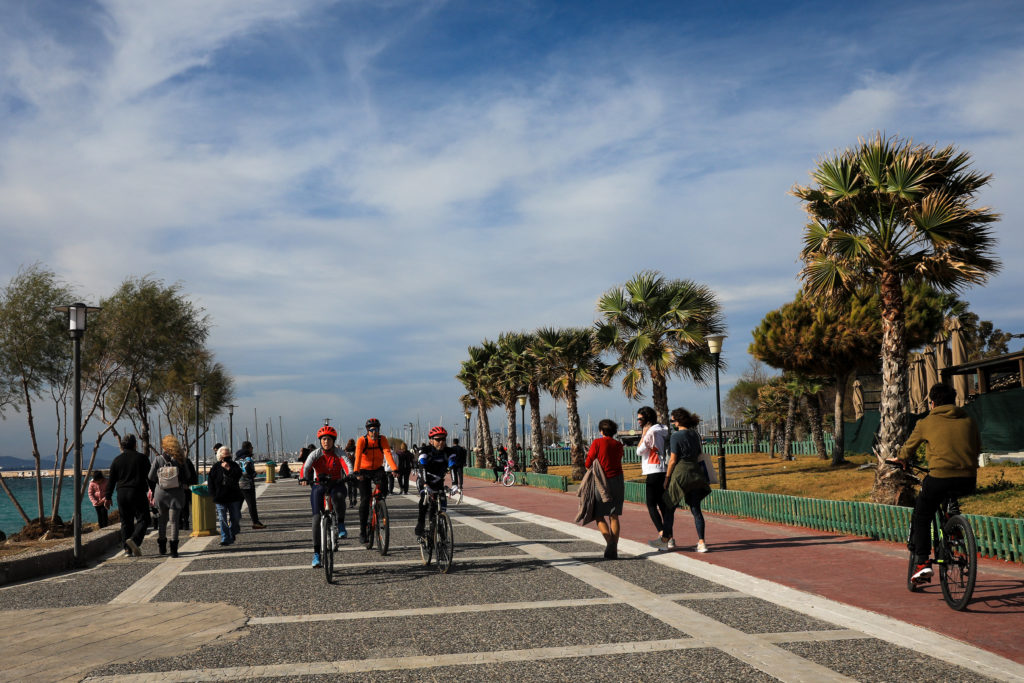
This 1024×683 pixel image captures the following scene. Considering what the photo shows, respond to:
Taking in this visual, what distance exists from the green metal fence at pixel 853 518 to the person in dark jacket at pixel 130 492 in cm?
1104

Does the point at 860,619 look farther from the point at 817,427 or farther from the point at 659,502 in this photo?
the point at 817,427

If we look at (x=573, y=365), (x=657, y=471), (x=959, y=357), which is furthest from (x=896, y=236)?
(x=573, y=365)

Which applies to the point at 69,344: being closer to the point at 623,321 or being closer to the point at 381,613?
the point at 623,321

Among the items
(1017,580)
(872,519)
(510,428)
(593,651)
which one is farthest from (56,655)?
(510,428)

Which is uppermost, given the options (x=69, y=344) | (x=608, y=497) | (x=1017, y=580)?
(x=69, y=344)

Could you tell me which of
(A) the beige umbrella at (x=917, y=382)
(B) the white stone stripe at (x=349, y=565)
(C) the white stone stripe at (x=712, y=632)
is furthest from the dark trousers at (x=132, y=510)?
(A) the beige umbrella at (x=917, y=382)

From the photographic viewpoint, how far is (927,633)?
6.27 m

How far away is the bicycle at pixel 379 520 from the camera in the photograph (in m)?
11.6

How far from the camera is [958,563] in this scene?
22.8ft

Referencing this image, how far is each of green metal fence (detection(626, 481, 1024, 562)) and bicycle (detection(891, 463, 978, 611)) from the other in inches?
128

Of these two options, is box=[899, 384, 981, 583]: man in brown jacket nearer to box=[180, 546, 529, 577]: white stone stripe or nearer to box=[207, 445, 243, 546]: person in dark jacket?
box=[180, 546, 529, 577]: white stone stripe

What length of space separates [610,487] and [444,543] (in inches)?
93.2

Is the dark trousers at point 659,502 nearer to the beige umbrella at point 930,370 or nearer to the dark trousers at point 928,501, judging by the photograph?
the dark trousers at point 928,501

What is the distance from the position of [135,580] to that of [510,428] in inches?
1536
